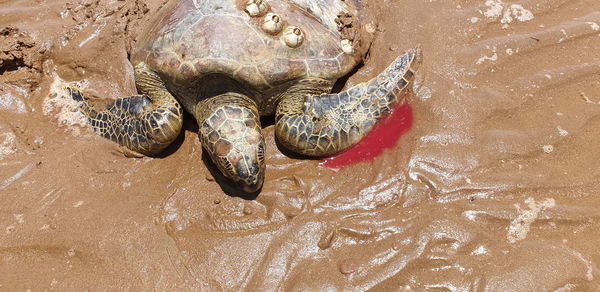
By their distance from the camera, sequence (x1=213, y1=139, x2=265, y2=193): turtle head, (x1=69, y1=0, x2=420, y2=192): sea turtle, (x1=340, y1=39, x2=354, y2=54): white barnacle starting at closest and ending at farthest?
(x1=213, y1=139, x2=265, y2=193): turtle head
(x1=69, y1=0, x2=420, y2=192): sea turtle
(x1=340, y1=39, x2=354, y2=54): white barnacle

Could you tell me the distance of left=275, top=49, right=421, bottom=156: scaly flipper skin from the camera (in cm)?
298

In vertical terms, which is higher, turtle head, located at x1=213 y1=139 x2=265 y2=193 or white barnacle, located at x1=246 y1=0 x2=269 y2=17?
white barnacle, located at x1=246 y1=0 x2=269 y2=17

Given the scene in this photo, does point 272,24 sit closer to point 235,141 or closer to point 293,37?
point 293,37

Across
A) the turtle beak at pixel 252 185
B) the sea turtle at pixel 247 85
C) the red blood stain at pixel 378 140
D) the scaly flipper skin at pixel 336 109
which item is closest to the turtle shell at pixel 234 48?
the sea turtle at pixel 247 85

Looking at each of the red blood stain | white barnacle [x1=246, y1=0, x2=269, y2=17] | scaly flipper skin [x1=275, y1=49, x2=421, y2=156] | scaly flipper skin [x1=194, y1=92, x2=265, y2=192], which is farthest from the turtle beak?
white barnacle [x1=246, y1=0, x2=269, y2=17]

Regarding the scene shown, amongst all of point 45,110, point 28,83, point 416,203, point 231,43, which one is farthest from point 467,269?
point 28,83

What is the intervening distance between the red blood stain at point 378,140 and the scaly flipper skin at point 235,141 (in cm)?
57

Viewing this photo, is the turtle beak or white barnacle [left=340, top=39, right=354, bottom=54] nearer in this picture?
the turtle beak

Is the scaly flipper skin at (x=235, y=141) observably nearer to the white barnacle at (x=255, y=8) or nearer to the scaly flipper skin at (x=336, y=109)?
the scaly flipper skin at (x=336, y=109)

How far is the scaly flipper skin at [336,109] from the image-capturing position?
9.78ft

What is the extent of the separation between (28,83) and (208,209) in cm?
243

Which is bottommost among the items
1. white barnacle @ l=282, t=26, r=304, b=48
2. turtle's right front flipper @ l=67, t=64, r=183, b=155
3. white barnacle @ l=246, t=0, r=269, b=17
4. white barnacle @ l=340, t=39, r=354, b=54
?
turtle's right front flipper @ l=67, t=64, r=183, b=155

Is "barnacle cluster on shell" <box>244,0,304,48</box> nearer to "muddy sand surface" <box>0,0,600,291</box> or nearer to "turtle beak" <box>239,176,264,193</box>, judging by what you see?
"muddy sand surface" <box>0,0,600,291</box>

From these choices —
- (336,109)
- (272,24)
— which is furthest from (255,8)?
(336,109)
